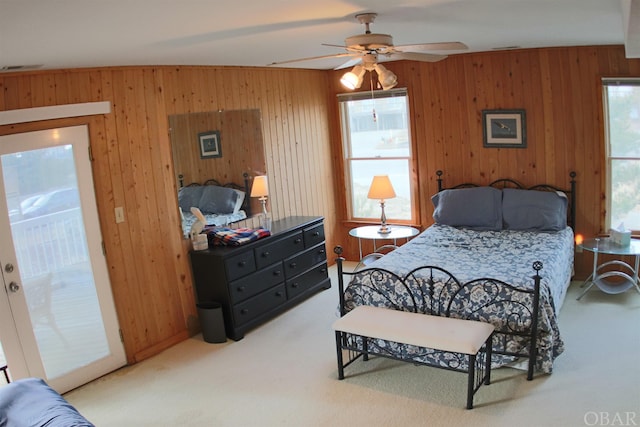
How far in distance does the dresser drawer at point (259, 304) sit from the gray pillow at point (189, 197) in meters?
0.93

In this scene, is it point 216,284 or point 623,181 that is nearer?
point 216,284

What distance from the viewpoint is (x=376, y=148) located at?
6.48 meters

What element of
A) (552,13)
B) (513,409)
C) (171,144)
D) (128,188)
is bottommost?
(513,409)

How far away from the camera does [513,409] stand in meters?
3.49

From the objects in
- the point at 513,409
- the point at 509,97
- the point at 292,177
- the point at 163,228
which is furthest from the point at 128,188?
the point at 509,97

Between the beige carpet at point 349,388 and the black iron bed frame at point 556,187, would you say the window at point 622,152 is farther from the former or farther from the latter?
the beige carpet at point 349,388

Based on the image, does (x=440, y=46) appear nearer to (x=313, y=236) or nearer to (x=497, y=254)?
(x=497, y=254)

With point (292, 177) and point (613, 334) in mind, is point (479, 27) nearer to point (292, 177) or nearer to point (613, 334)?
point (613, 334)

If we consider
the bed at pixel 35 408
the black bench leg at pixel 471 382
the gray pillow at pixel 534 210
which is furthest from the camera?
the gray pillow at pixel 534 210

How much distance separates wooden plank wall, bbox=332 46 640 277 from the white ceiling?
869 millimetres

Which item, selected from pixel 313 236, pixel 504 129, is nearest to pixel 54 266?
pixel 313 236

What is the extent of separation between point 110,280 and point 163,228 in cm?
61

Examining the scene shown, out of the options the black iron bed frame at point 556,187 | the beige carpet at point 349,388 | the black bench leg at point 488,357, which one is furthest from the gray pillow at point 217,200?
the black bench leg at point 488,357

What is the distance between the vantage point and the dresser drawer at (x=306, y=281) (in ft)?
17.8
